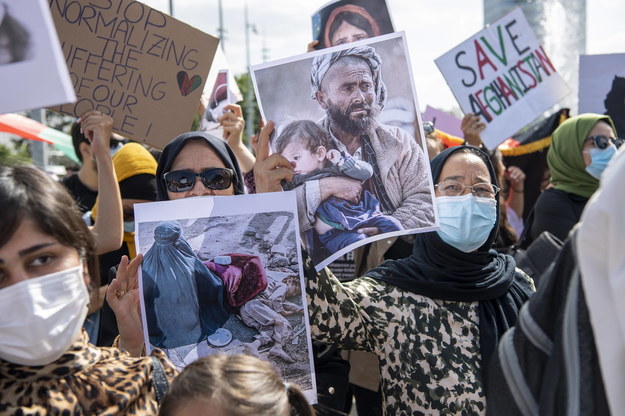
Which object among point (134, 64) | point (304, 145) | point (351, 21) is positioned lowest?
point (304, 145)

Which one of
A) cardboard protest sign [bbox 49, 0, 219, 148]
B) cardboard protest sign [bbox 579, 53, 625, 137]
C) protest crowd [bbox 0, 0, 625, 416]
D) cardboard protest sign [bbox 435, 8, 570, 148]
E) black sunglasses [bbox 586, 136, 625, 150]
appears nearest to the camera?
protest crowd [bbox 0, 0, 625, 416]

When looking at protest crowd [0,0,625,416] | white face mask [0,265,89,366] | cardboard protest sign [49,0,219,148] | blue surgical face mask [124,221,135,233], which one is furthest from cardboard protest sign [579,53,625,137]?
white face mask [0,265,89,366]

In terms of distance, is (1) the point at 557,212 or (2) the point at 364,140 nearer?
(2) the point at 364,140

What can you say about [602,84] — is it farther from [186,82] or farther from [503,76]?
[186,82]

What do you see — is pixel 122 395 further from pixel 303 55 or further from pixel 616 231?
pixel 303 55

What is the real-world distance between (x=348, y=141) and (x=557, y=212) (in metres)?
2.50

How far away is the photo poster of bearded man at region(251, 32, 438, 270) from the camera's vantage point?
2416 millimetres

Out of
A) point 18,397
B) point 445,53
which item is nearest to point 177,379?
point 18,397

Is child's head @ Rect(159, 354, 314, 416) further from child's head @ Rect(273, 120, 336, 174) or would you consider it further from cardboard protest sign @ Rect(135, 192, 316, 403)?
child's head @ Rect(273, 120, 336, 174)

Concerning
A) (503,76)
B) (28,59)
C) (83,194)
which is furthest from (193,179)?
(503,76)

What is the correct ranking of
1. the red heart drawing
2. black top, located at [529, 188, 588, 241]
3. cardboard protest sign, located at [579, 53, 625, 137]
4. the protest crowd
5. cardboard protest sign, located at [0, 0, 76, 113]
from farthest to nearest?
cardboard protest sign, located at [579, 53, 625, 137], black top, located at [529, 188, 588, 241], the red heart drawing, cardboard protest sign, located at [0, 0, 76, 113], the protest crowd

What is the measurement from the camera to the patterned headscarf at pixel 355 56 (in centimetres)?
247

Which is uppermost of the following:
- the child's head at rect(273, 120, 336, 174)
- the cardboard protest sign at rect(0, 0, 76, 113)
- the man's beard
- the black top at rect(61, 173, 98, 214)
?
the cardboard protest sign at rect(0, 0, 76, 113)

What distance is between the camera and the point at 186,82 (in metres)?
3.22
